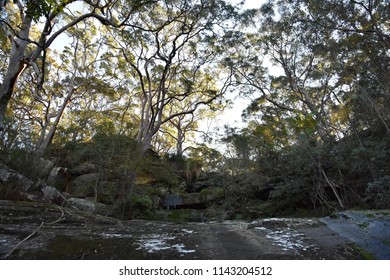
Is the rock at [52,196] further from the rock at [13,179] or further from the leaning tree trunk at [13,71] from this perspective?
the leaning tree trunk at [13,71]

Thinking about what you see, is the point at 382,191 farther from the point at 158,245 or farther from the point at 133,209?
the point at 133,209

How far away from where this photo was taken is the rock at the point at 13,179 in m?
5.84

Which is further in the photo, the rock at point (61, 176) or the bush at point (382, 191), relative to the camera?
the rock at point (61, 176)

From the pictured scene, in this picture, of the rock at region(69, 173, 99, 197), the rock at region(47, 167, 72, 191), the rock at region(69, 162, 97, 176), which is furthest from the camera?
the rock at region(69, 162, 97, 176)

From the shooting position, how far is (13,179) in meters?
6.09

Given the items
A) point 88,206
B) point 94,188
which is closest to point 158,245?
point 88,206

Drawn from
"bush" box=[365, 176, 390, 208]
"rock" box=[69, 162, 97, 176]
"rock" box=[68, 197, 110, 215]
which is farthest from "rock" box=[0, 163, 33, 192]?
"bush" box=[365, 176, 390, 208]

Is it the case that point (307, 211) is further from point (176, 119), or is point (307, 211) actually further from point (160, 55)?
point (176, 119)

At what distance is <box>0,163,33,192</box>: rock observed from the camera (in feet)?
19.2

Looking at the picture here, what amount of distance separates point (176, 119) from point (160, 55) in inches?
416

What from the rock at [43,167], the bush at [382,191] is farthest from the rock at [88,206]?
the bush at [382,191]

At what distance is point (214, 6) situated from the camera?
444 inches

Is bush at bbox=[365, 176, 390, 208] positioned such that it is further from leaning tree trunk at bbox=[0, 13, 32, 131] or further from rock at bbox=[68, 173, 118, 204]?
leaning tree trunk at bbox=[0, 13, 32, 131]

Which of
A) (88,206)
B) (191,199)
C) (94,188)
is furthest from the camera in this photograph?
(191,199)
